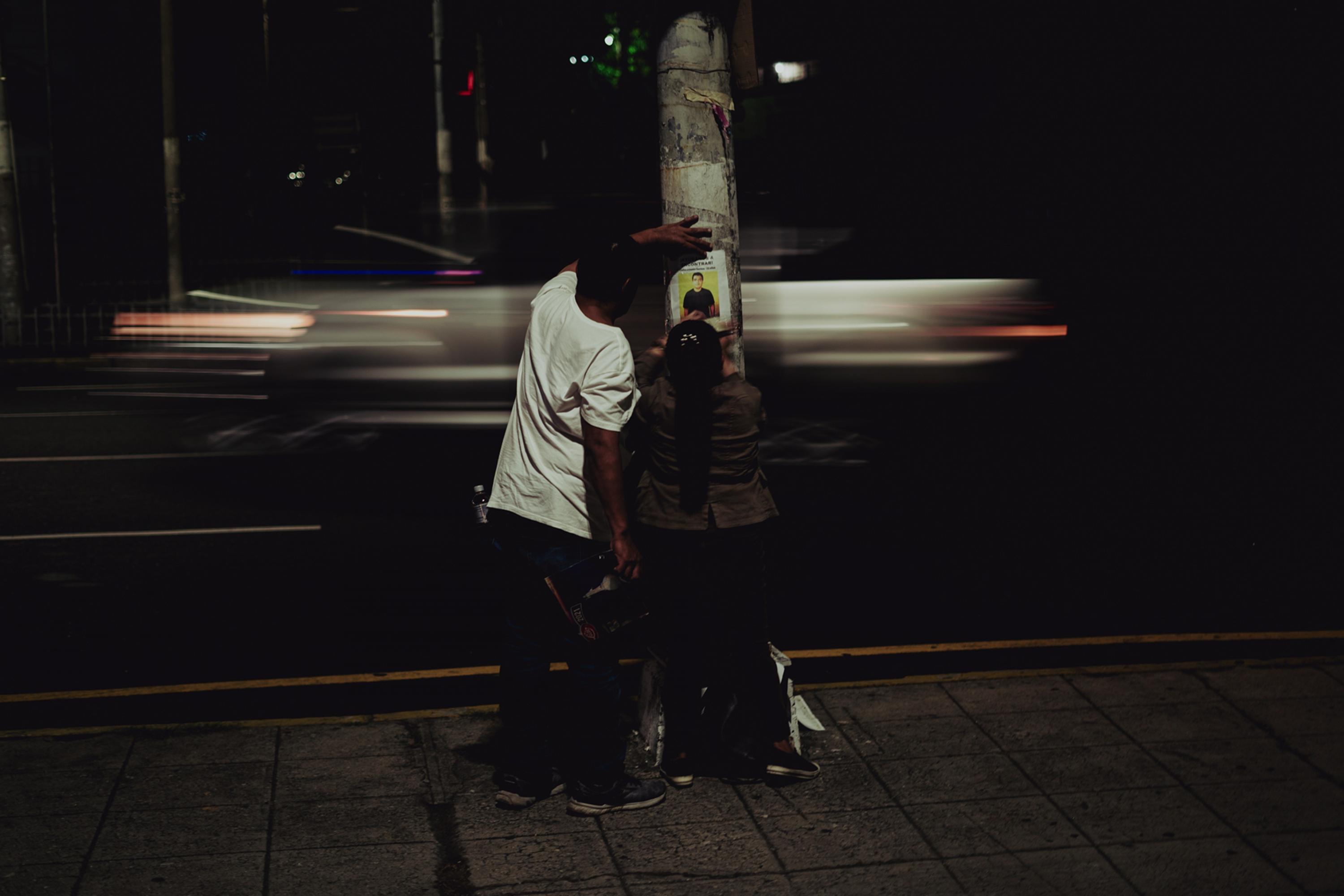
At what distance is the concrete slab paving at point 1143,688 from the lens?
5332 millimetres

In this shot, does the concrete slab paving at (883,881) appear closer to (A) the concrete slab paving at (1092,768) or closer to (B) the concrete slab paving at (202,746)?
(A) the concrete slab paving at (1092,768)

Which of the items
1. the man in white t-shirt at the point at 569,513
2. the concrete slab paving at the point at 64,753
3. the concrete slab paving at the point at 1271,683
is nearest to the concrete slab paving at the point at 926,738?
the man in white t-shirt at the point at 569,513

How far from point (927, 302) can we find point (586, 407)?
6779 millimetres

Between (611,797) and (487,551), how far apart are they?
392 centimetres

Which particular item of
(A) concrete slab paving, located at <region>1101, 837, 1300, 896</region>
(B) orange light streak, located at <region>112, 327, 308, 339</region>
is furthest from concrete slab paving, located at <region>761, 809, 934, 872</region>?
(B) orange light streak, located at <region>112, 327, 308, 339</region>

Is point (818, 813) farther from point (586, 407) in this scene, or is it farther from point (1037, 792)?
point (586, 407)

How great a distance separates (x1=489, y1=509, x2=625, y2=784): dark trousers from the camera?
14.4 feet

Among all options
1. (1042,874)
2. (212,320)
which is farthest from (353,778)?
(212,320)

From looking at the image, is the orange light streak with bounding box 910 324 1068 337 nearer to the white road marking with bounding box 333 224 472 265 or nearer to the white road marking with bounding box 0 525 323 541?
A: the white road marking with bounding box 333 224 472 265

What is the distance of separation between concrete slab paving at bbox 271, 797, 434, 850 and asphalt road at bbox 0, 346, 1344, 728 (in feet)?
3.13

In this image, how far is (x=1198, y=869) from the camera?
3.98m

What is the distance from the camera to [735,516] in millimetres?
4555

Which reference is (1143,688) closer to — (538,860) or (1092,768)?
(1092,768)

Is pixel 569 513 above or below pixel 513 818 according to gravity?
above
